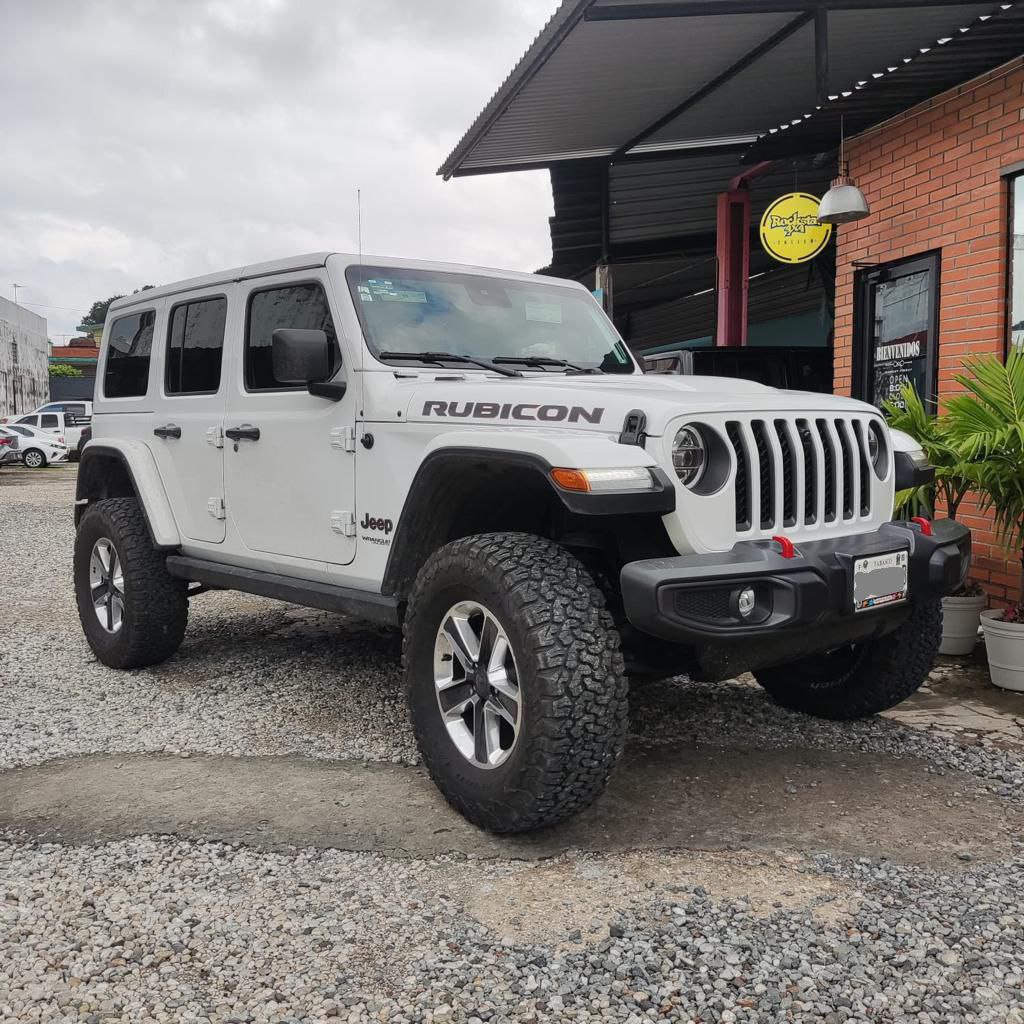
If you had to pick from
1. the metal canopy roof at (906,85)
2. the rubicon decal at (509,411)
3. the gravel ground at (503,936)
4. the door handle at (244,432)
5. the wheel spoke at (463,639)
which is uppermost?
the metal canopy roof at (906,85)

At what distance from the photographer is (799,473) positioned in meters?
3.05

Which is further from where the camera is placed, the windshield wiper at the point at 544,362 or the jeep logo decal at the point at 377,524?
the windshield wiper at the point at 544,362

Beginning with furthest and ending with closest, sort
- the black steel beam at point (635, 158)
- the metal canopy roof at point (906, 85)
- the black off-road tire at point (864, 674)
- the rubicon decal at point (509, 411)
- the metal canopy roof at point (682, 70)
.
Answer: the black steel beam at point (635, 158) < the metal canopy roof at point (682, 70) < the metal canopy roof at point (906, 85) < the black off-road tire at point (864, 674) < the rubicon decal at point (509, 411)

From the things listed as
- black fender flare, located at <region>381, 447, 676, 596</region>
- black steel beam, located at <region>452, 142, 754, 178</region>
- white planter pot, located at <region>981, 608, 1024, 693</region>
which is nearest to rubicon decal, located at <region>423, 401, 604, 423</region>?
black fender flare, located at <region>381, 447, 676, 596</region>

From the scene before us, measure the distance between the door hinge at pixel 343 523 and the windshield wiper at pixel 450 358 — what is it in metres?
0.63

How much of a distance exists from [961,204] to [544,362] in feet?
11.5

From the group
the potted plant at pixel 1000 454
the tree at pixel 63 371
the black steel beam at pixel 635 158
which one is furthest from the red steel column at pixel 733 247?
the tree at pixel 63 371

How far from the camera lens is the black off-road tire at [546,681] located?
108 inches

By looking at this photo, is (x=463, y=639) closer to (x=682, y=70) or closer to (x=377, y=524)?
(x=377, y=524)

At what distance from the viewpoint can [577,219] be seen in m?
11.3

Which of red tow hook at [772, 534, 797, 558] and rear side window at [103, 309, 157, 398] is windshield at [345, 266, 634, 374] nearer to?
red tow hook at [772, 534, 797, 558]

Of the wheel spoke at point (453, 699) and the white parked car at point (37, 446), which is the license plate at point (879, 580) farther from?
the white parked car at point (37, 446)

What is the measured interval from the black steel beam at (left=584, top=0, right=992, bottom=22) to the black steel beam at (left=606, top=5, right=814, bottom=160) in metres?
0.55

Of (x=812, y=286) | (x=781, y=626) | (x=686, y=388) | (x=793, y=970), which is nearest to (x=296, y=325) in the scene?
(x=686, y=388)
